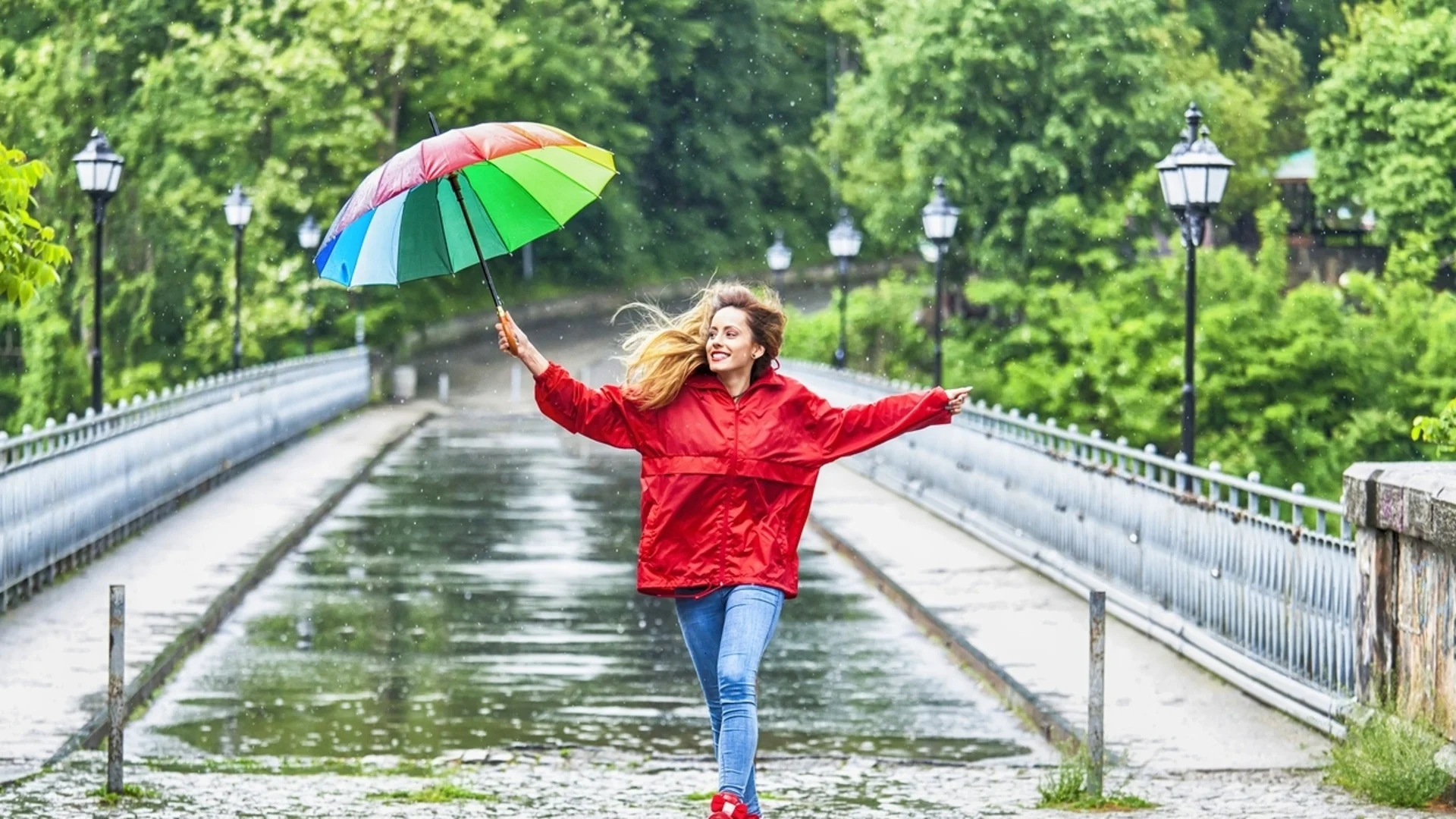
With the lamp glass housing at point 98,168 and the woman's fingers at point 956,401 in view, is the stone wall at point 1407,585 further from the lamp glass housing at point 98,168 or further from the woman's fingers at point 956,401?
the lamp glass housing at point 98,168

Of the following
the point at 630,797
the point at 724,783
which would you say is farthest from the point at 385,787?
the point at 724,783

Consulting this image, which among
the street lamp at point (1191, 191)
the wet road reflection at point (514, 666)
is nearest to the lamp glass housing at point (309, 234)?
the wet road reflection at point (514, 666)

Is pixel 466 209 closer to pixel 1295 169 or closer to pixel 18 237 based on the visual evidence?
pixel 18 237

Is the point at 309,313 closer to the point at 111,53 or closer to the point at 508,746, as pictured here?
the point at 111,53

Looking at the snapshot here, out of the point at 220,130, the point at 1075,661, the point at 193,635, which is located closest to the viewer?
the point at 1075,661

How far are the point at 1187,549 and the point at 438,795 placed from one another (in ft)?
21.5

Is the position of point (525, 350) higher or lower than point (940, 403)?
higher

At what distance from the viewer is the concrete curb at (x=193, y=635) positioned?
1102 cm

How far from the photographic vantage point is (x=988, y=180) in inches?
2201

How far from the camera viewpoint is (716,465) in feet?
24.6

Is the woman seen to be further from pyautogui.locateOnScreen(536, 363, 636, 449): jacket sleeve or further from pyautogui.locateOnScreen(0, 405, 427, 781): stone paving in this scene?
pyautogui.locateOnScreen(0, 405, 427, 781): stone paving

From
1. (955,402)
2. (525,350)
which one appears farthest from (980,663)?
(525,350)

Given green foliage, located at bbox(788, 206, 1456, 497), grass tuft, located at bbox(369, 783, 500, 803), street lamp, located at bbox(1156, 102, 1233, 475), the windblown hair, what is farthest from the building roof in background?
the windblown hair

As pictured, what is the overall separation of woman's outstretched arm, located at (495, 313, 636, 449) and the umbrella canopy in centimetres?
53
